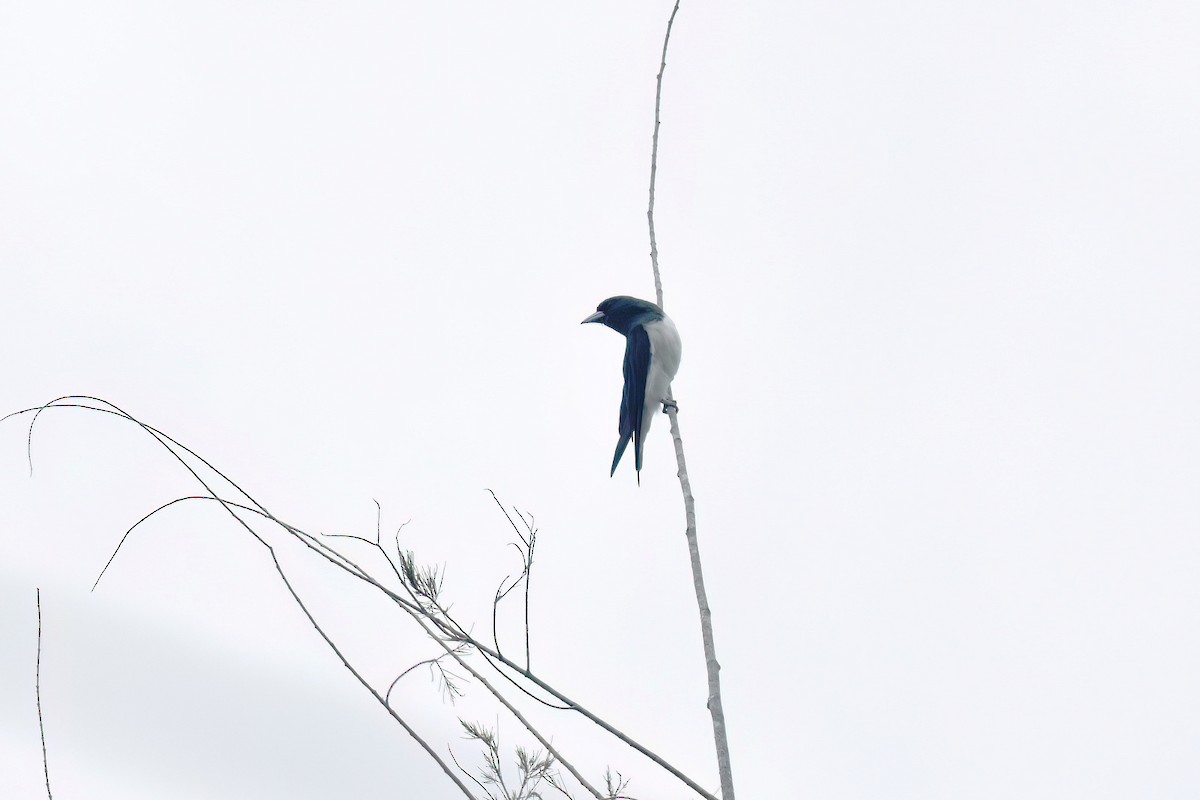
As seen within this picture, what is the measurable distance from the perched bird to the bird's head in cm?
18

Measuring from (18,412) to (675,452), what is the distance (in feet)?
4.85

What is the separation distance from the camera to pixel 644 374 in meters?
5.48

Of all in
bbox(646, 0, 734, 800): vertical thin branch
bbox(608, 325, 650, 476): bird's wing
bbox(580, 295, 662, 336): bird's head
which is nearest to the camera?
bbox(646, 0, 734, 800): vertical thin branch

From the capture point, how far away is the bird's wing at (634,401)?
17.7 feet

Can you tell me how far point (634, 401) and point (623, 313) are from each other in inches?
43.9

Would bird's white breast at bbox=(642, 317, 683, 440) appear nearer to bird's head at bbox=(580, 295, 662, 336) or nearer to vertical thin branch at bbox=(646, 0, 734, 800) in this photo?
bird's head at bbox=(580, 295, 662, 336)

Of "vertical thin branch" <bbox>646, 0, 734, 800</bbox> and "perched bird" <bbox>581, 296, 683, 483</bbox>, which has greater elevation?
"perched bird" <bbox>581, 296, 683, 483</bbox>

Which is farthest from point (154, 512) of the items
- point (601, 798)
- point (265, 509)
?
point (601, 798)

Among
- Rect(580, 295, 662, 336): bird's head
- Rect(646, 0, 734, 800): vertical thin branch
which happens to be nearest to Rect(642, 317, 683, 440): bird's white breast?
Rect(580, 295, 662, 336): bird's head

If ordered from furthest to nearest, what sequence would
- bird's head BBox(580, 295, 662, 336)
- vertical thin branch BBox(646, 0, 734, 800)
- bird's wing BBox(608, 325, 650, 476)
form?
1. bird's head BBox(580, 295, 662, 336)
2. bird's wing BBox(608, 325, 650, 476)
3. vertical thin branch BBox(646, 0, 734, 800)

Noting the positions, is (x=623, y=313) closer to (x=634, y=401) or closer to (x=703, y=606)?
(x=634, y=401)

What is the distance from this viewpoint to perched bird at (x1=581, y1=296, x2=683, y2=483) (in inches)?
213

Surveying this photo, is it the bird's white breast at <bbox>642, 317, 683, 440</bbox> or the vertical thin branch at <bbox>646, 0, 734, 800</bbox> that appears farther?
the bird's white breast at <bbox>642, 317, 683, 440</bbox>

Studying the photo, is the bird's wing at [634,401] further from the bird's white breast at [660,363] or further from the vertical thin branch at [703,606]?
the vertical thin branch at [703,606]
